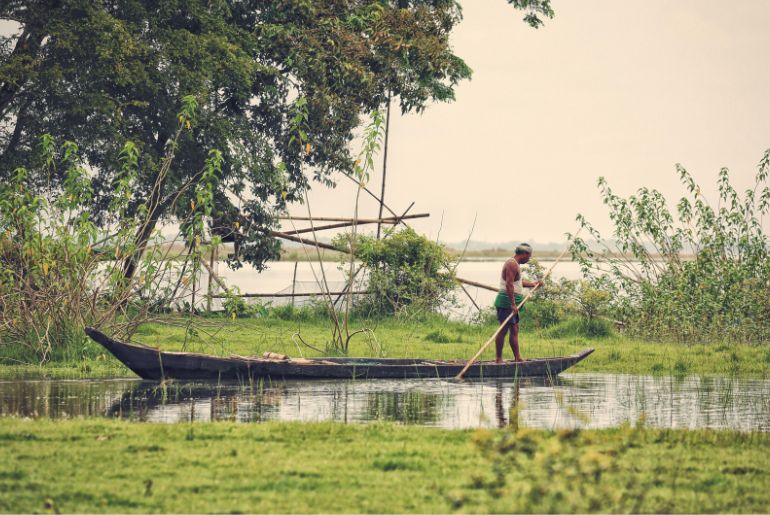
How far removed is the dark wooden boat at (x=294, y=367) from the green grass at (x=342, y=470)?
13.4ft

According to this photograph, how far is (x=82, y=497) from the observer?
295 inches

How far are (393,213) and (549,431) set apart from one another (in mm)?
17591

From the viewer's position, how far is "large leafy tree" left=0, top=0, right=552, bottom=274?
920 inches

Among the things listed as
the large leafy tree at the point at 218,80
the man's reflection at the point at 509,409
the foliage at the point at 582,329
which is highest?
the large leafy tree at the point at 218,80

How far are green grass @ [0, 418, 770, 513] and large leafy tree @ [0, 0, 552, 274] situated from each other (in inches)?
509

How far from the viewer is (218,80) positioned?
83.0 ft

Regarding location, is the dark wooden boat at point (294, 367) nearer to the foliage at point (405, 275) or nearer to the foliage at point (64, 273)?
the foliage at point (64, 273)

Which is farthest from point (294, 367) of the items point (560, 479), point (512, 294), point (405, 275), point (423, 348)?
point (405, 275)

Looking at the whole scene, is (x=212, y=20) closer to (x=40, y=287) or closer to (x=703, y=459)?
(x=40, y=287)

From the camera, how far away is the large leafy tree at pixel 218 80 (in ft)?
76.7

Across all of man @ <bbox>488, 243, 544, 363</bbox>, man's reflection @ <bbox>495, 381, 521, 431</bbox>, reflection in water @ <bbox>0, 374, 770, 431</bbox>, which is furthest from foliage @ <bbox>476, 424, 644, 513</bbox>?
man @ <bbox>488, 243, 544, 363</bbox>

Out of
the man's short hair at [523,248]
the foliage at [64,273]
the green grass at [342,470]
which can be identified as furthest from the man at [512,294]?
the green grass at [342,470]

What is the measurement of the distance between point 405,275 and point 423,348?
6.00 m

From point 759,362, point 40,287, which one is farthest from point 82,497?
point 759,362
